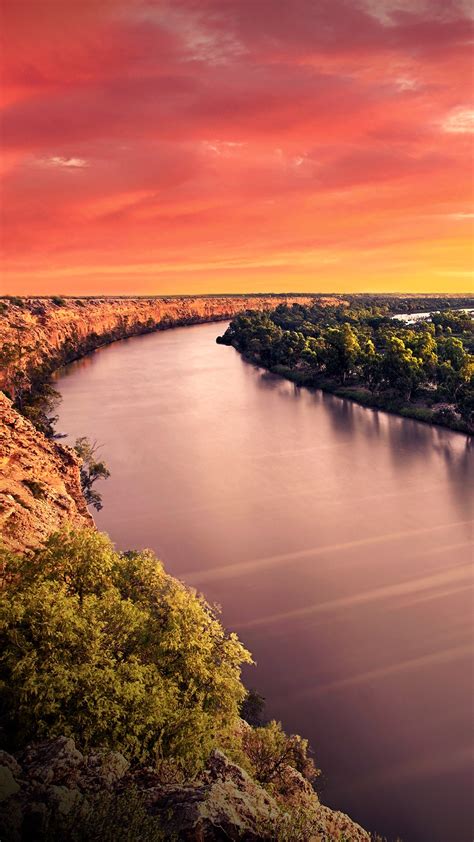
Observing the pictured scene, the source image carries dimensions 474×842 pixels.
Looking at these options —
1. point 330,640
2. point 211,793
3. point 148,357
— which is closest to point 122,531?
point 330,640

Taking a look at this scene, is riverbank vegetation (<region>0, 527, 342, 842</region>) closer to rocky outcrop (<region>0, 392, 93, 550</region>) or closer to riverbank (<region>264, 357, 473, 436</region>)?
rocky outcrop (<region>0, 392, 93, 550</region>)

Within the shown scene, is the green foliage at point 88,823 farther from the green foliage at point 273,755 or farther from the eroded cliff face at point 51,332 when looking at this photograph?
the eroded cliff face at point 51,332

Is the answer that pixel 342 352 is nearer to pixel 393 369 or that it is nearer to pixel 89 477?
pixel 393 369

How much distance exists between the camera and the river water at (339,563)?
21703 mm

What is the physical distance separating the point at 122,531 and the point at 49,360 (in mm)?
88945

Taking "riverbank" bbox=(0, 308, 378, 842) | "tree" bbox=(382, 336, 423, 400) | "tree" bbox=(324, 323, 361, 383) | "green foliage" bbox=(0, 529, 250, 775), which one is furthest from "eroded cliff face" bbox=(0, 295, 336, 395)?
"green foliage" bbox=(0, 529, 250, 775)

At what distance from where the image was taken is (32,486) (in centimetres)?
2777

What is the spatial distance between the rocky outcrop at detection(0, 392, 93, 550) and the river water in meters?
9.38

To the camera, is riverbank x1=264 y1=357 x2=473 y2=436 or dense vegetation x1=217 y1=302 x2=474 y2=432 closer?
riverbank x1=264 y1=357 x2=473 y2=436

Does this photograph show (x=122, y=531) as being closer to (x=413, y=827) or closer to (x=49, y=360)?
(x=413, y=827)

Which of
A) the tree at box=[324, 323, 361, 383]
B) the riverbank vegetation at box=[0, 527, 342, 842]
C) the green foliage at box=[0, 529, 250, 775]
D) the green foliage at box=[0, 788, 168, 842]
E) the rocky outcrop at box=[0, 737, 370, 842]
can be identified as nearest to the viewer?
the green foliage at box=[0, 788, 168, 842]

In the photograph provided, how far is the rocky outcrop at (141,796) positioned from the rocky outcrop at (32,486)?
1056cm

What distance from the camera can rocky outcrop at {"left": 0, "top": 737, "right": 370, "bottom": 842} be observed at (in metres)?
10.9

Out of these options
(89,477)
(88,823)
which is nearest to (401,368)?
(89,477)
